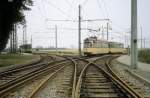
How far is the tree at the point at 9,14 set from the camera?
3216cm

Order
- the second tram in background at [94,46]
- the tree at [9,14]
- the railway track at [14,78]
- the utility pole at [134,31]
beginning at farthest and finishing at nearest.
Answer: the second tram in background at [94,46]
the tree at [9,14]
the utility pole at [134,31]
the railway track at [14,78]

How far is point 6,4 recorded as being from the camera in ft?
105

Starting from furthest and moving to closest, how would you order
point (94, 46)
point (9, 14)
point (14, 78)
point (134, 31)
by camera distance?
point (94, 46)
point (9, 14)
point (134, 31)
point (14, 78)

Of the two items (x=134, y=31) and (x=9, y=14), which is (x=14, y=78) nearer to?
(x=134, y=31)

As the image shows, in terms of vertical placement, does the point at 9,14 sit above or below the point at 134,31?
above

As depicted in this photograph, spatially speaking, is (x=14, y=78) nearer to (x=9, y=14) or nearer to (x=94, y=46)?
(x=9, y=14)

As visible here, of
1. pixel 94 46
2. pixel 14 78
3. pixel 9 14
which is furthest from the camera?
pixel 94 46

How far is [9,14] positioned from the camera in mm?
33125

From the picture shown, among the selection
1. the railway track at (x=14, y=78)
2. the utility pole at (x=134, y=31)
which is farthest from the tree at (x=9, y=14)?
the utility pole at (x=134, y=31)

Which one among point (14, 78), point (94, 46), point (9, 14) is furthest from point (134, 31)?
point (94, 46)

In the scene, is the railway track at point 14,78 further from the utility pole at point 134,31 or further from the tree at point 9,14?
the tree at point 9,14

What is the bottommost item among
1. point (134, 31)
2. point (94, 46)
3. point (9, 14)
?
point (94, 46)

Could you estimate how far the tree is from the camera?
32.2 m

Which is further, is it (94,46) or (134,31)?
(94,46)
